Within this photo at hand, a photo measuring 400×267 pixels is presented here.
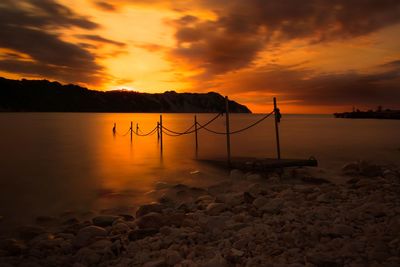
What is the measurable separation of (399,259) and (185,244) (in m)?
3.38

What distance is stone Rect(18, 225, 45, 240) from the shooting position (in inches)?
249

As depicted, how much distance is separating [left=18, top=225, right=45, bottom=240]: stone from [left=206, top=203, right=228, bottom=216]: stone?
3.81m

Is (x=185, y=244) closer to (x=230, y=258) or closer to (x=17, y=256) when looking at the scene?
(x=230, y=258)

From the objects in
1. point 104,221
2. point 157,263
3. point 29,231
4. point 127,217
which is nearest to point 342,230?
point 157,263

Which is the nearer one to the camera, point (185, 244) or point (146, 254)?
point (146, 254)

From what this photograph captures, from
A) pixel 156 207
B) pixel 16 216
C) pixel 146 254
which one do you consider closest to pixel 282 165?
pixel 156 207

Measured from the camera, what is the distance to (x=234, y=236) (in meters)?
5.50

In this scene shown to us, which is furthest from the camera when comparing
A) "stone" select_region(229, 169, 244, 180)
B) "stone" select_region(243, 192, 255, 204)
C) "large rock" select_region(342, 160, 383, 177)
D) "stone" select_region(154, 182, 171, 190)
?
"stone" select_region(229, 169, 244, 180)

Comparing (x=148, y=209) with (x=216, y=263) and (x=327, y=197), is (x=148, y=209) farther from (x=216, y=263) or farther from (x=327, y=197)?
(x=327, y=197)

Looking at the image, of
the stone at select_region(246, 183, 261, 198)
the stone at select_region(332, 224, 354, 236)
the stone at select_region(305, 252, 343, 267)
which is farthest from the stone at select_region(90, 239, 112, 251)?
the stone at select_region(246, 183, 261, 198)

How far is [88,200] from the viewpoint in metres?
9.66

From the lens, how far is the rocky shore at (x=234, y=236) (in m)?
4.63

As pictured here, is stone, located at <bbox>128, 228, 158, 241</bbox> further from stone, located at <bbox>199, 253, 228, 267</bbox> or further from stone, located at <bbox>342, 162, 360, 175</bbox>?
stone, located at <bbox>342, 162, 360, 175</bbox>

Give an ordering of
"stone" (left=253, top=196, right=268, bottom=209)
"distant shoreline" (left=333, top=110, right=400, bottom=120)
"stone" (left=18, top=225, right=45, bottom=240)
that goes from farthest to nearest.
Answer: "distant shoreline" (left=333, top=110, right=400, bottom=120), "stone" (left=253, top=196, right=268, bottom=209), "stone" (left=18, top=225, right=45, bottom=240)
